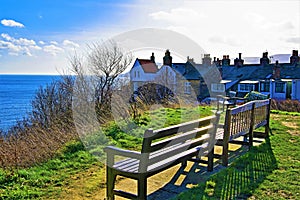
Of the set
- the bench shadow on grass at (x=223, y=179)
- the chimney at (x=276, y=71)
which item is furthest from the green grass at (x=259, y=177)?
the chimney at (x=276, y=71)

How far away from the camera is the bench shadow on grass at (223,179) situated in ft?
12.8

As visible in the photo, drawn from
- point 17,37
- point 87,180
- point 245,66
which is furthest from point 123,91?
point 245,66

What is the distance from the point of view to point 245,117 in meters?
5.84

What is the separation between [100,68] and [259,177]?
30.2 feet

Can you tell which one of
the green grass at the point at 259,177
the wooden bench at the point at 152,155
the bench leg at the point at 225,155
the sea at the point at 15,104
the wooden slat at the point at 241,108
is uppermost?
the wooden slat at the point at 241,108

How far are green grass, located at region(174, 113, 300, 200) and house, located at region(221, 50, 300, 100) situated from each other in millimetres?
24060

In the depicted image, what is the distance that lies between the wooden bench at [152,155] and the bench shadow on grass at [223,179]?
1.33 ft

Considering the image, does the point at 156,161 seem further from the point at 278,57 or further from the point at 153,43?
the point at 278,57

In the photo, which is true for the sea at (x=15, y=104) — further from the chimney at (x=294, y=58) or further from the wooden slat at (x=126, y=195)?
the chimney at (x=294, y=58)

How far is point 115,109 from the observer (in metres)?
8.91

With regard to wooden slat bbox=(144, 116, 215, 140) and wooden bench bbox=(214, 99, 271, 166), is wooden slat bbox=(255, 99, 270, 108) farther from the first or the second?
wooden slat bbox=(144, 116, 215, 140)

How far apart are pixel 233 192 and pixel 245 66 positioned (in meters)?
32.0

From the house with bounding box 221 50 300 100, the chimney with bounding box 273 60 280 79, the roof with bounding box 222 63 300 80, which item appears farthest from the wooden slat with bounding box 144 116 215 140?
the roof with bounding box 222 63 300 80

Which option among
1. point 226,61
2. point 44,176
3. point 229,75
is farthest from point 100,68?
point 226,61
